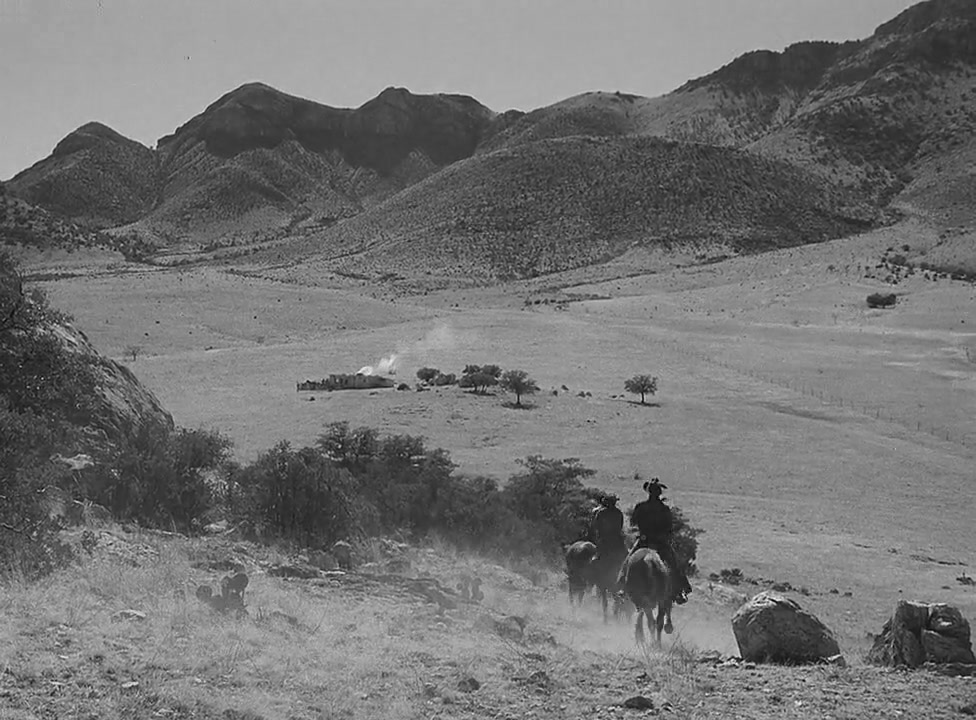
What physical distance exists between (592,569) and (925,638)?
640 centimetres

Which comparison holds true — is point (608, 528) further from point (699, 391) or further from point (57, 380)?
point (699, 391)

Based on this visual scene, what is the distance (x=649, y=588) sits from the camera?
41.7 feet

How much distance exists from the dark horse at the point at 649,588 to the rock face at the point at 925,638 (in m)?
2.75

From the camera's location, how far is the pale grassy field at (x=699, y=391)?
2752 centimetres

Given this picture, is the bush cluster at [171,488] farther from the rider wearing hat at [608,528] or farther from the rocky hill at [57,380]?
the rider wearing hat at [608,528]

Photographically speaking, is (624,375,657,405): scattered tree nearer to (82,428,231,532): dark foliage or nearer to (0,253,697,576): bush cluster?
(0,253,697,576): bush cluster

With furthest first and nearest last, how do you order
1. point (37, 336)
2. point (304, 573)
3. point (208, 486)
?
point (208, 486) < point (37, 336) < point (304, 573)

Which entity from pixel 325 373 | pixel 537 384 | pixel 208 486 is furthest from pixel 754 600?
pixel 325 373

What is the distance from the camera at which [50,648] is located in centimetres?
836

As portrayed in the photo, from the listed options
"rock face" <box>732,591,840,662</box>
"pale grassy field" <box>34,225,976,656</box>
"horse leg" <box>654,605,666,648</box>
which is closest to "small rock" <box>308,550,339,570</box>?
"horse leg" <box>654,605,666,648</box>

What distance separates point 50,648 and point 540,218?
12214 centimetres

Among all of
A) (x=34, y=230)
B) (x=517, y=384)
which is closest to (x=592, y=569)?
(x=517, y=384)

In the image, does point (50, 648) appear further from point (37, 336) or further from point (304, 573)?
point (37, 336)

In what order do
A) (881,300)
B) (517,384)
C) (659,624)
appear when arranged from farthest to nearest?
1. (881,300)
2. (517,384)
3. (659,624)
